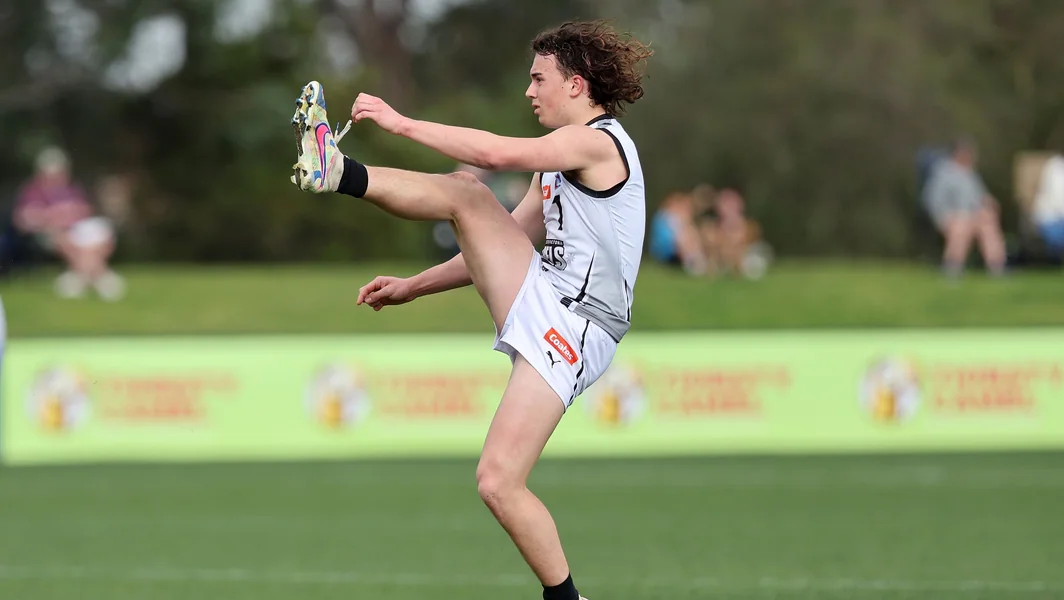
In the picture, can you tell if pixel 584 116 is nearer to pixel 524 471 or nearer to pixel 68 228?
pixel 524 471

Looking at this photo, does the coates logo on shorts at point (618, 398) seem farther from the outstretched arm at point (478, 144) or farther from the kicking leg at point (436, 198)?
the outstretched arm at point (478, 144)

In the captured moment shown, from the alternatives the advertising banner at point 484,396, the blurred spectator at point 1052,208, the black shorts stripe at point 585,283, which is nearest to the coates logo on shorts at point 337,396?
the advertising banner at point 484,396

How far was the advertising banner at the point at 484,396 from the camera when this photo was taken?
1514 cm

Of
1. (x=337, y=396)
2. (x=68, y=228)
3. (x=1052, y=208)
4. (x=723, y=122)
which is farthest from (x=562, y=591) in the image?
(x=723, y=122)

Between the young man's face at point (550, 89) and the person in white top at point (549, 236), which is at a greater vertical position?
the young man's face at point (550, 89)

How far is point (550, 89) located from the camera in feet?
19.6

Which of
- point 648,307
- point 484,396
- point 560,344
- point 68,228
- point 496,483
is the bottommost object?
point 648,307

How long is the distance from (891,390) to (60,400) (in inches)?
302

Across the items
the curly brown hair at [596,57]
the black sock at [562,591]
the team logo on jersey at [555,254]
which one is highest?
the curly brown hair at [596,57]

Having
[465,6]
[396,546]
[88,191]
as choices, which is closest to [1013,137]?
[465,6]

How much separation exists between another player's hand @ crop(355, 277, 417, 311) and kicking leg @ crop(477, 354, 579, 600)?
2.33ft

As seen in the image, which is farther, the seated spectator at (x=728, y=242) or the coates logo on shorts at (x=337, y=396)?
the seated spectator at (x=728, y=242)

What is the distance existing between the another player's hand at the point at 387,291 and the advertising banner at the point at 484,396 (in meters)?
8.79

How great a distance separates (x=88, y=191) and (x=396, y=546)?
22.9 meters
